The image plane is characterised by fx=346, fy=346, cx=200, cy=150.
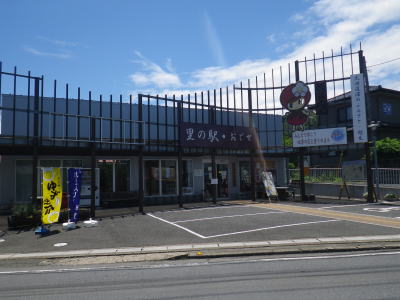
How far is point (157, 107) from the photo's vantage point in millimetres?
18625

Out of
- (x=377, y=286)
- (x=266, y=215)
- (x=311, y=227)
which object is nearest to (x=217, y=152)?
(x=266, y=215)

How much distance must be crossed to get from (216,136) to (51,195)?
9.45 m

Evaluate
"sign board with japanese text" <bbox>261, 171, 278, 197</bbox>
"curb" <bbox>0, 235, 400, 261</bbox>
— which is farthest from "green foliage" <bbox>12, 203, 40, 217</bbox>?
"sign board with japanese text" <bbox>261, 171, 278, 197</bbox>

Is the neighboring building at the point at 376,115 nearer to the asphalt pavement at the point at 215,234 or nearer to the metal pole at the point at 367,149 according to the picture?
the metal pole at the point at 367,149

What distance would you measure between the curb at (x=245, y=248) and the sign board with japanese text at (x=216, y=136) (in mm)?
9114

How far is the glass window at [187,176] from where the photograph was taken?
2134cm

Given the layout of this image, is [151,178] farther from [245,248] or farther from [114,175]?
[245,248]

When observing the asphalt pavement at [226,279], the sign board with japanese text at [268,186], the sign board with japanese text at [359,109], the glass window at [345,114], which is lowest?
the asphalt pavement at [226,279]

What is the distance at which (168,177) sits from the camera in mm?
20812

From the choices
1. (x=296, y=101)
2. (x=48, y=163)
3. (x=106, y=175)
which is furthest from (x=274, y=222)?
(x=48, y=163)

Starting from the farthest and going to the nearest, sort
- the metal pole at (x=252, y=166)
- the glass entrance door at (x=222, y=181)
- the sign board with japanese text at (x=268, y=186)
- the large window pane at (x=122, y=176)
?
the glass entrance door at (x=222, y=181), the metal pole at (x=252, y=166), the sign board with japanese text at (x=268, y=186), the large window pane at (x=122, y=176)

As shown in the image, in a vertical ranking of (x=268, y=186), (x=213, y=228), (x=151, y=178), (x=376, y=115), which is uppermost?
(x=376, y=115)

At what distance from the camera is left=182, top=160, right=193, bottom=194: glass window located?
21.3 meters

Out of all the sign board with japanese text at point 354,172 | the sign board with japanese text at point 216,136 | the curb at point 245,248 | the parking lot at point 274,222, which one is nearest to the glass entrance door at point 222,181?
the sign board with japanese text at point 216,136
